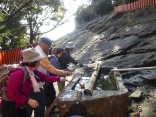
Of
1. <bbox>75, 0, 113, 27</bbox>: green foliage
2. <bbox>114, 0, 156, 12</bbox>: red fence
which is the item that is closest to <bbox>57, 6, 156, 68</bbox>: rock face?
<bbox>114, 0, 156, 12</bbox>: red fence

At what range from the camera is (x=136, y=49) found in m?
11.7

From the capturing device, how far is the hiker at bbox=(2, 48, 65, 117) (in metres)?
3.48

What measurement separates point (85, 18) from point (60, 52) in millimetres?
22999

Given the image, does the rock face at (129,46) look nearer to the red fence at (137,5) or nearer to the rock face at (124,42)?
the rock face at (124,42)

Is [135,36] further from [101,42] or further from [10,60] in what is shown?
[10,60]

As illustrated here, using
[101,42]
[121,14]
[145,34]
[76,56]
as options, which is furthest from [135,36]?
[121,14]

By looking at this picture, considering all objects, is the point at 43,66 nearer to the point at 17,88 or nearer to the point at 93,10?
the point at 17,88

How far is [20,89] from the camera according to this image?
363cm

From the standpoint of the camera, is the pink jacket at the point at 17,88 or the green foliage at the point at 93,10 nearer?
the pink jacket at the point at 17,88

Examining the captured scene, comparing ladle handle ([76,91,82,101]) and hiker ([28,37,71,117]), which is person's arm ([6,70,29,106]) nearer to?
hiker ([28,37,71,117])

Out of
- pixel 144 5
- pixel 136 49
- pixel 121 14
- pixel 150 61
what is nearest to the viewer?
pixel 150 61

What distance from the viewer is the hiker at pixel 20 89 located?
348cm

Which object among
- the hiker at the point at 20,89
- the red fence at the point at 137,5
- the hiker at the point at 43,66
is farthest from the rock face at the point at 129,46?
the hiker at the point at 20,89

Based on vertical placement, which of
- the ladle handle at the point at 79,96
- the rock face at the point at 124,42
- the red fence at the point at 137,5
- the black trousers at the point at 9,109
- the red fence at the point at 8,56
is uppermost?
the red fence at the point at 137,5
